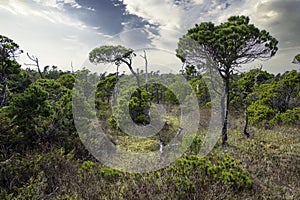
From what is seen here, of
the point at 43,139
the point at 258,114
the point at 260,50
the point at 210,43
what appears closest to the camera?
the point at 43,139

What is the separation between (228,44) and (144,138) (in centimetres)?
430

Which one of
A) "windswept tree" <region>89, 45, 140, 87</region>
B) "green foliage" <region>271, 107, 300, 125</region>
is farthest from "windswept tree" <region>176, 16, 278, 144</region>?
"green foliage" <region>271, 107, 300, 125</region>

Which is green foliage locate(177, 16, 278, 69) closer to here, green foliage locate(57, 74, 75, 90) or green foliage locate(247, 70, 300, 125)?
green foliage locate(247, 70, 300, 125)

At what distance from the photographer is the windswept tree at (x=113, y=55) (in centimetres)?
537

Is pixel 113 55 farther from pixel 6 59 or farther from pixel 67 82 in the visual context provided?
pixel 67 82

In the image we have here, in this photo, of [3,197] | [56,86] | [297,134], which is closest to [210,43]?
[297,134]

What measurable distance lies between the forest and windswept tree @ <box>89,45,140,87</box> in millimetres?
29

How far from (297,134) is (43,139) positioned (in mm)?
9138

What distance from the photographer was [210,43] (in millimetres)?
6652

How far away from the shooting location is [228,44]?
6504 mm

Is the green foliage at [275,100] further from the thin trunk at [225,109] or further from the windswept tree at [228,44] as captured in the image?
the windswept tree at [228,44]

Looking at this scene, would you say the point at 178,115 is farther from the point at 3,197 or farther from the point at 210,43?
the point at 3,197

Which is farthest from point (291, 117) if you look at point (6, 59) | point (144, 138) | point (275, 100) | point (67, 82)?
point (67, 82)

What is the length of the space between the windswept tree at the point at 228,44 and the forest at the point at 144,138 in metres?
0.03
